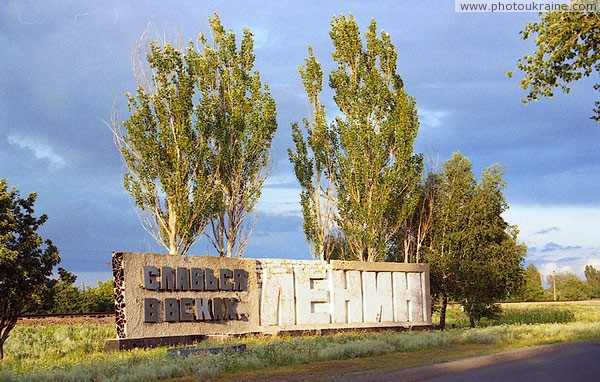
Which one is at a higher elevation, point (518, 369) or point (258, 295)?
point (258, 295)

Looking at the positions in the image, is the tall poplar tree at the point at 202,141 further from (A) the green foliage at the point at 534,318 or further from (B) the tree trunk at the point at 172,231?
(A) the green foliage at the point at 534,318

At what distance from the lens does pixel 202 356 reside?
64.8 ft

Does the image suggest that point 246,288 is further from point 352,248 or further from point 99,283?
point 99,283

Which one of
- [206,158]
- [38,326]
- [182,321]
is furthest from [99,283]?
[182,321]

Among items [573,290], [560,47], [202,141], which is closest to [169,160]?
[202,141]

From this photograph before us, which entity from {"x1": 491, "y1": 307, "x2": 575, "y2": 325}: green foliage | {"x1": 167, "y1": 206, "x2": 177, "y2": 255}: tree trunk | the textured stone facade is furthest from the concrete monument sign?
{"x1": 491, "y1": 307, "x2": 575, "y2": 325}: green foliage

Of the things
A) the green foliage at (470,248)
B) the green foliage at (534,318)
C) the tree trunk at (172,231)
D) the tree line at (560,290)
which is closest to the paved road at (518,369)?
the tree trunk at (172,231)

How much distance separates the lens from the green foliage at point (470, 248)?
42.6m

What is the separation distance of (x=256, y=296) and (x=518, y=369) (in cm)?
1538

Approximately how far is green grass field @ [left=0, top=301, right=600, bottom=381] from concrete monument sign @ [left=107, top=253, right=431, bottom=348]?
48.8 inches

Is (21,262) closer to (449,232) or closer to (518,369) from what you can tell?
(518,369)

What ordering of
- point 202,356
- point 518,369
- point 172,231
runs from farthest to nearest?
1. point 172,231
2. point 202,356
3. point 518,369

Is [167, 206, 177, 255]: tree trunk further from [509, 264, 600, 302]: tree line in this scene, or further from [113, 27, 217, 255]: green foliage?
[509, 264, 600, 302]: tree line

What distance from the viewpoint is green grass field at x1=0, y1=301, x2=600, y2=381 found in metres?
17.2
